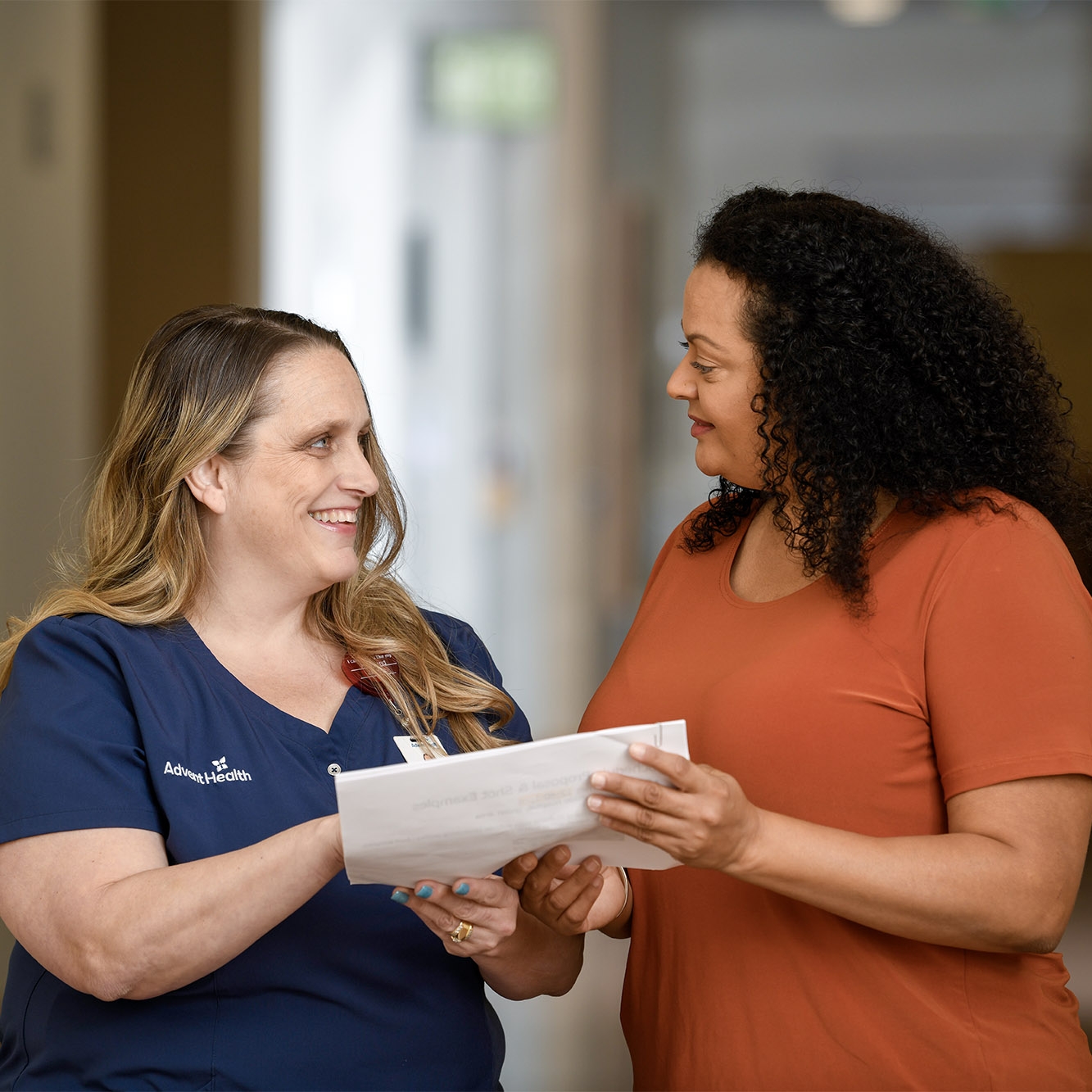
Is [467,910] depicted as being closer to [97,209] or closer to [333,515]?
[333,515]

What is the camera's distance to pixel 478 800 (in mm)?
1209

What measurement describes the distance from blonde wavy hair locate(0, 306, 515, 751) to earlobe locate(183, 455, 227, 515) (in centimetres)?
2

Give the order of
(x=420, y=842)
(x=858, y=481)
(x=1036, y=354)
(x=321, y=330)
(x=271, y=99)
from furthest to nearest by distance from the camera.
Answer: (x=271, y=99)
(x=321, y=330)
(x=1036, y=354)
(x=858, y=481)
(x=420, y=842)

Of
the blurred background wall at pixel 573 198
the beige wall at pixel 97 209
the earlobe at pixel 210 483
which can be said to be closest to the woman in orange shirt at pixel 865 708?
the earlobe at pixel 210 483

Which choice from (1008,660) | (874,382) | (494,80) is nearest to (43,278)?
(494,80)

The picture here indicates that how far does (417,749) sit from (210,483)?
459 millimetres

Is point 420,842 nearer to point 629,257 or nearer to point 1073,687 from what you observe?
point 1073,687

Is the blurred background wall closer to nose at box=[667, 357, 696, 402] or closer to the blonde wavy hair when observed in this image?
the blonde wavy hair

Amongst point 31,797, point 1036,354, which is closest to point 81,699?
point 31,797

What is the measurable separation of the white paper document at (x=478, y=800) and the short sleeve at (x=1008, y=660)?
0.35 metres

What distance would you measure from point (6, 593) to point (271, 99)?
2.30 meters

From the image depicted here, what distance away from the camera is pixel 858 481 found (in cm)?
151

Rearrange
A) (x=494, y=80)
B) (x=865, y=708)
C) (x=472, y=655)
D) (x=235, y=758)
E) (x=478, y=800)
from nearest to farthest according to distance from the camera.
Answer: (x=478, y=800)
(x=865, y=708)
(x=235, y=758)
(x=472, y=655)
(x=494, y=80)

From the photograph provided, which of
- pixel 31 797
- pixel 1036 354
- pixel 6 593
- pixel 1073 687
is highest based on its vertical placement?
pixel 1036 354
